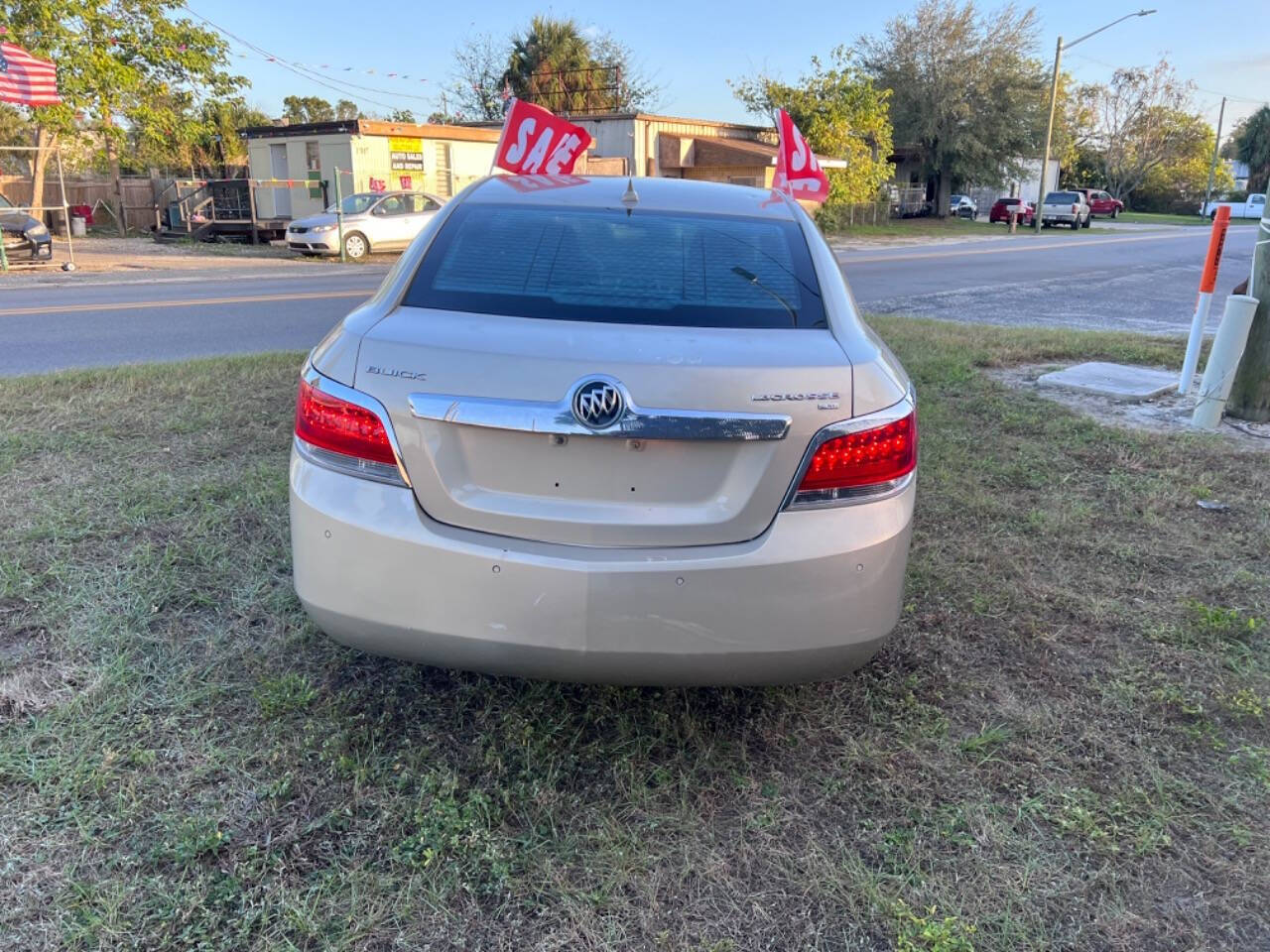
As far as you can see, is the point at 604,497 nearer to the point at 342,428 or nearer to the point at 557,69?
the point at 342,428

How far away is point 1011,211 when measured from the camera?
42.5 m

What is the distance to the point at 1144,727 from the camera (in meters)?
2.99

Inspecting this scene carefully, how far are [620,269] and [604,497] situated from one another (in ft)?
2.94

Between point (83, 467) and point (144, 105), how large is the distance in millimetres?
20060

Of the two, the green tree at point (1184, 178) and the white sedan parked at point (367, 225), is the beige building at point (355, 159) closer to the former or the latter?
the white sedan parked at point (367, 225)

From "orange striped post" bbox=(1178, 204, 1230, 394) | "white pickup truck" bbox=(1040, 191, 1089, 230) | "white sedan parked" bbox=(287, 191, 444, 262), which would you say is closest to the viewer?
"orange striped post" bbox=(1178, 204, 1230, 394)

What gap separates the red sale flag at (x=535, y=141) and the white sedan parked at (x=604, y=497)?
483 centimetres

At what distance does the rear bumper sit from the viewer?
2311mm

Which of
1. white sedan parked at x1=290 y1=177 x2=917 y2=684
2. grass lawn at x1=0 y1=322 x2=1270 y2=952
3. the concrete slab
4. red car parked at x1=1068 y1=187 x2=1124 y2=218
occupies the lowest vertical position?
grass lawn at x1=0 y1=322 x2=1270 y2=952

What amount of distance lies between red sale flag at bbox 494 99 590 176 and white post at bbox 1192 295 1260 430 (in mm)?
4632

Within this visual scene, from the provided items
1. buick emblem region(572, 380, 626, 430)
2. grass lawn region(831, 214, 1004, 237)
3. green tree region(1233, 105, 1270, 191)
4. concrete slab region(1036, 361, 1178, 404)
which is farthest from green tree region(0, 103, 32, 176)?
green tree region(1233, 105, 1270, 191)

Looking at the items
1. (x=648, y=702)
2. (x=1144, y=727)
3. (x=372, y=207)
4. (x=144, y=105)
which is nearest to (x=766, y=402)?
(x=648, y=702)

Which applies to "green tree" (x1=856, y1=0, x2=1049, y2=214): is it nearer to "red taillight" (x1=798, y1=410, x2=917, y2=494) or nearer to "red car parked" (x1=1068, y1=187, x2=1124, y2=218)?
"red car parked" (x1=1068, y1=187, x2=1124, y2=218)

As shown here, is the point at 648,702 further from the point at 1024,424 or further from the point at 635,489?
the point at 1024,424
